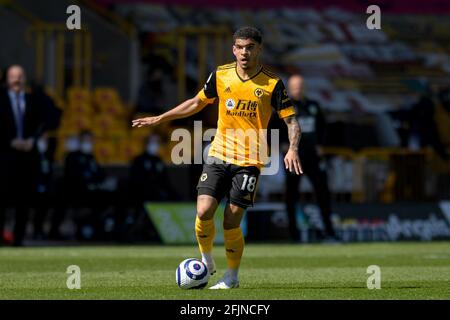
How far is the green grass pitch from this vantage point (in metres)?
10.4

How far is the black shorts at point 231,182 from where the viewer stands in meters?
11.1

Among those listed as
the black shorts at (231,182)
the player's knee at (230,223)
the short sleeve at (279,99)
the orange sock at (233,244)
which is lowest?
the orange sock at (233,244)

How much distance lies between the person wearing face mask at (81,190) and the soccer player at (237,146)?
34.4 ft

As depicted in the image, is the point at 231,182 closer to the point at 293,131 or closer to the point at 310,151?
the point at 293,131

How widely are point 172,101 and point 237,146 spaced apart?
56.6 feet

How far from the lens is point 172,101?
28375 mm

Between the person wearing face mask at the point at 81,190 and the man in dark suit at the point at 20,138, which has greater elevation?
the man in dark suit at the point at 20,138

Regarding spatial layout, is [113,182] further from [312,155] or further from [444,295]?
[444,295]

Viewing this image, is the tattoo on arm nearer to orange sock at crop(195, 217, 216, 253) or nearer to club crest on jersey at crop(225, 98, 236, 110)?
club crest on jersey at crop(225, 98, 236, 110)

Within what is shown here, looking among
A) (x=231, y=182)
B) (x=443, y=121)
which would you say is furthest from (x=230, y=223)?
(x=443, y=121)

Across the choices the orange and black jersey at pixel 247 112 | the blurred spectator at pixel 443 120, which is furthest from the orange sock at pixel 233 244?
the blurred spectator at pixel 443 120

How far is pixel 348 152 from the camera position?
912 inches

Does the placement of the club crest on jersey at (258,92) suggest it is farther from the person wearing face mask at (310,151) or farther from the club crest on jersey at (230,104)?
the person wearing face mask at (310,151)

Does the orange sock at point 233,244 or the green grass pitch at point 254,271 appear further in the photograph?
the orange sock at point 233,244
